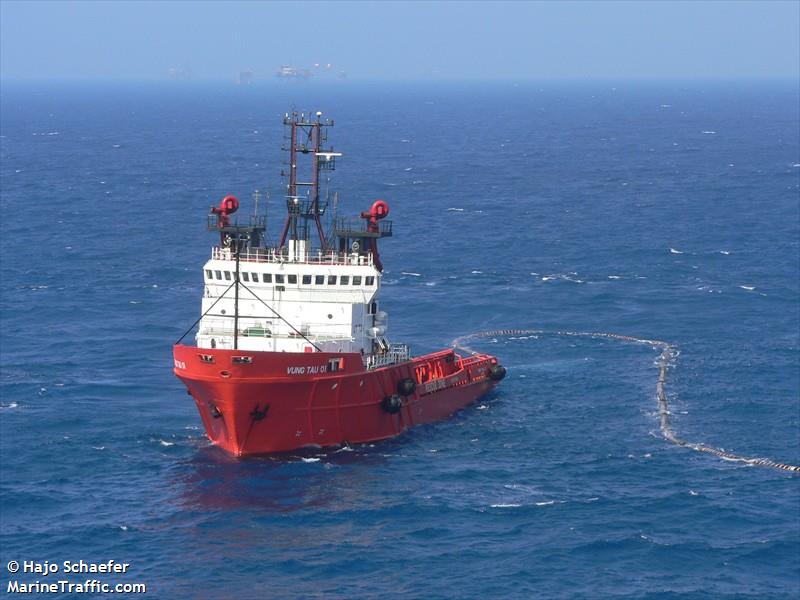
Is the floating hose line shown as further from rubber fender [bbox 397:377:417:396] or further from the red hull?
the red hull

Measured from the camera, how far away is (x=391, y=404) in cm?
7012

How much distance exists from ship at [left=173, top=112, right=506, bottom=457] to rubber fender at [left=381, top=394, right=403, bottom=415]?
5cm

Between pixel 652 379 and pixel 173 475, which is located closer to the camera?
pixel 173 475

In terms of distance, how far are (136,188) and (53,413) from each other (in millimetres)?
93704

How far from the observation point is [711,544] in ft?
184

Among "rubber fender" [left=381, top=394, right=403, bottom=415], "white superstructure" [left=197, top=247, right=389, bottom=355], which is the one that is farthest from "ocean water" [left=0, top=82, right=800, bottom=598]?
"white superstructure" [left=197, top=247, right=389, bottom=355]

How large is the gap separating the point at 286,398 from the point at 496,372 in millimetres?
16292

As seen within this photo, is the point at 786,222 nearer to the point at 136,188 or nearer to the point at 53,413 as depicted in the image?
the point at 136,188

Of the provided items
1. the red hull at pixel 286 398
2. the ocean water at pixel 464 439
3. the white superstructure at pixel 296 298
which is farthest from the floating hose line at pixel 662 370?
the white superstructure at pixel 296 298

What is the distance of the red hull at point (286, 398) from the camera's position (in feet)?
214

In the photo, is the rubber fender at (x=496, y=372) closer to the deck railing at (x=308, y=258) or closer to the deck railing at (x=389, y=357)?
the deck railing at (x=389, y=357)

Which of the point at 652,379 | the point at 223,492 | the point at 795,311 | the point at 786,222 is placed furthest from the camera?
the point at 786,222

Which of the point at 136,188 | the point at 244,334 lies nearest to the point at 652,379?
the point at 244,334

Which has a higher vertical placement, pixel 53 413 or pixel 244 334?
pixel 244 334
